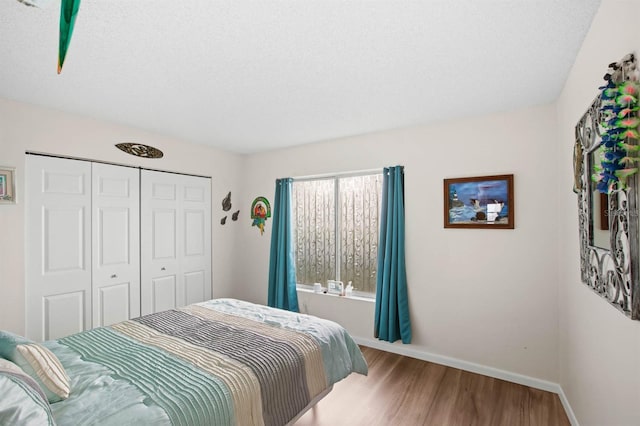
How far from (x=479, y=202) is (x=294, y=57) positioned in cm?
219

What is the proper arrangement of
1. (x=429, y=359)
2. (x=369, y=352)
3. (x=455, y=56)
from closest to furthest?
(x=455, y=56), (x=429, y=359), (x=369, y=352)

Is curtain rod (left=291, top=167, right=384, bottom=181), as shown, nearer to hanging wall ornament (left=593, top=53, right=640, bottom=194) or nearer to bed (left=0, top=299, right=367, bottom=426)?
bed (left=0, top=299, right=367, bottom=426)

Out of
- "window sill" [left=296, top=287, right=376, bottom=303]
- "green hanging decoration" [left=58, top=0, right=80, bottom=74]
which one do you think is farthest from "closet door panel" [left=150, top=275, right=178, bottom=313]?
"green hanging decoration" [left=58, top=0, right=80, bottom=74]

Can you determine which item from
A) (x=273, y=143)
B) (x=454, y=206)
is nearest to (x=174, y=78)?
(x=273, y=143)

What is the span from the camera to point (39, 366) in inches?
56.8

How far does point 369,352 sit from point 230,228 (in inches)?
104

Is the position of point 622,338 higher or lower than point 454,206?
lower

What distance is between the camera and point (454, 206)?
3133 millimetres

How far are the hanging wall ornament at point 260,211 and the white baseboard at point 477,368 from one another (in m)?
2.06

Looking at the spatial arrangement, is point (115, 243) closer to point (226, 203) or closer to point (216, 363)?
point (226, 203)

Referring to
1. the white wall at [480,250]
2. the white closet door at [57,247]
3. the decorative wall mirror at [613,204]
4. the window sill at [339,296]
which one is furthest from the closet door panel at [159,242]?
the decorative wall mirror at [613,204]

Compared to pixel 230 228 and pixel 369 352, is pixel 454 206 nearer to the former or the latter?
pixel 369 352

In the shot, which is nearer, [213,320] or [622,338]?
[622,338]

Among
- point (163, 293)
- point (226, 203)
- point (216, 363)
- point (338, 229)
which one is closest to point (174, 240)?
point (163, 293)
